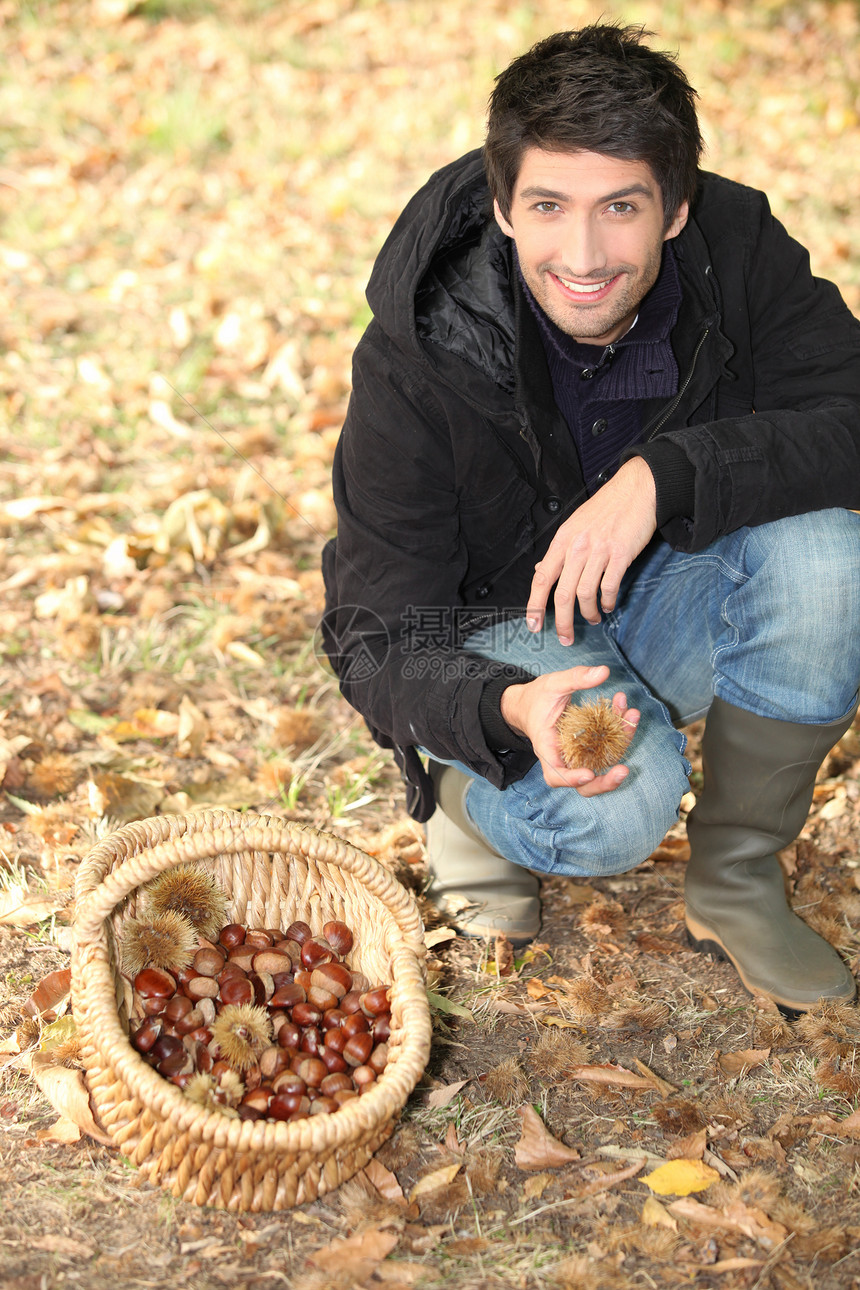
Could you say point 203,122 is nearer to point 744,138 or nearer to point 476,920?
point 744,138

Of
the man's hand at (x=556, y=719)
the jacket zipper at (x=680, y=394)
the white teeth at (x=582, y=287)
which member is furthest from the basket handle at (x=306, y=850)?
the white teeth at (x=582, y=287)

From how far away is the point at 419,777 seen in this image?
2.05 metres

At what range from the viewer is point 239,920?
6.50 ft

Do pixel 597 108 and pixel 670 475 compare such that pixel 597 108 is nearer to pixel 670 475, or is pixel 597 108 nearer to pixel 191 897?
pixel 670 475

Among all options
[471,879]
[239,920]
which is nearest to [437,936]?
[471,879]

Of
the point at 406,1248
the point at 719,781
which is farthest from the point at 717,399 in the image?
the point at 406,1248

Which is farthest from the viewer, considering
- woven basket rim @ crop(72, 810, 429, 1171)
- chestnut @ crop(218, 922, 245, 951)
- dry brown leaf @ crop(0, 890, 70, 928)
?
dry brown leaf @ crop(0, 890, 70, 928)

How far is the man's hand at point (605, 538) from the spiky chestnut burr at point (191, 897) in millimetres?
765

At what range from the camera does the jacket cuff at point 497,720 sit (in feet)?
5.75

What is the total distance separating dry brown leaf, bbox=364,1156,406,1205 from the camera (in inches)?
64.6

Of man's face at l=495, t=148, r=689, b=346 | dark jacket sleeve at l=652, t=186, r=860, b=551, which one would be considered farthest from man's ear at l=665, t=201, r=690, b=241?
dark jacket sleeve at l=652, t=186, r=860, b=551

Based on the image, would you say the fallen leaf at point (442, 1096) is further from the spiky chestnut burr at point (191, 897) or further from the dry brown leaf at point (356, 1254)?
the spiky chestnut burr at point (191, 897)

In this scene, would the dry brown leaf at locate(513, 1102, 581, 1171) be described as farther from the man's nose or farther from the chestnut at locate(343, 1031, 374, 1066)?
the man's nose

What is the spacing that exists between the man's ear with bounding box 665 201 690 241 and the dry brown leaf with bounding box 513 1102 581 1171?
1.51 m
